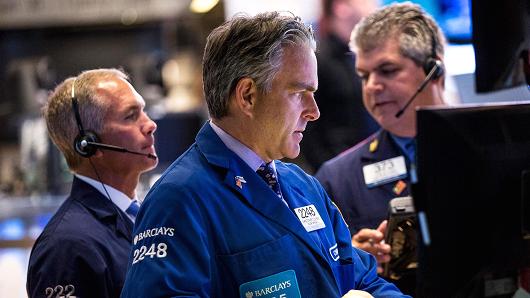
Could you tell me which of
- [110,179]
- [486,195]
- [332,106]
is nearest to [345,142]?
[332,106]

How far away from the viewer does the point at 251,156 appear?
2037 mm

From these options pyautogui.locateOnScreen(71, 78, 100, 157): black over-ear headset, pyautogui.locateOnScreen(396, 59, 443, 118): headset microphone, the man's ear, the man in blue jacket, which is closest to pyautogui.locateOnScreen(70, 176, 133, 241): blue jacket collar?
pyautogui.locateOnScreen(71, 78, 100, 157): black over-ear headset

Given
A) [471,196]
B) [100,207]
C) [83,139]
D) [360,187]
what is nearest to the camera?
[471,196]

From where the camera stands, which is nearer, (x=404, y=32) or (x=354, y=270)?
(x=354, y=270)

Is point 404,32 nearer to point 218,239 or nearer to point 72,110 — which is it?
point 72,110

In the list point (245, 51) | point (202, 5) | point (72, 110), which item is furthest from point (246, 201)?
point (202, 5)

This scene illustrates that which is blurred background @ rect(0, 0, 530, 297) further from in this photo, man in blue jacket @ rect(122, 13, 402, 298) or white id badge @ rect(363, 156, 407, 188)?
man in blue jacket @ rect(122, 13, 402, 298)

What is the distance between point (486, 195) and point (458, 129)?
0.15 metres

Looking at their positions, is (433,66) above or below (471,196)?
above

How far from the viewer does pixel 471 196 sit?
68.4 inches

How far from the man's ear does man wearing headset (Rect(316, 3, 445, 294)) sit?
3.07ft

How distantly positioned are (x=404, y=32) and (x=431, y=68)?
0.15m

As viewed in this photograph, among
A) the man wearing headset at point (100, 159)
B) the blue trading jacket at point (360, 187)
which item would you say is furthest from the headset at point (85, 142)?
the blue trading jacket at point (360, 187)

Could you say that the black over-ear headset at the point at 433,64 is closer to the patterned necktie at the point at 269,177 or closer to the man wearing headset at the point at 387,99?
the man wearing headset at the point at 387,99
